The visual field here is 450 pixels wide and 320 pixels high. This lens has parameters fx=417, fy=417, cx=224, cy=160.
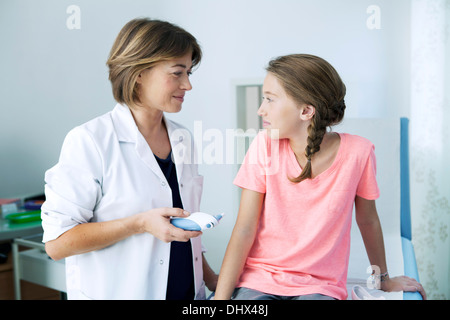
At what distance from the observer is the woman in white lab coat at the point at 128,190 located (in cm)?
70

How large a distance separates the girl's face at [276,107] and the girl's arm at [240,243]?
0.46 ft

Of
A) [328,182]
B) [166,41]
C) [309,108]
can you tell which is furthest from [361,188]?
[166,41]

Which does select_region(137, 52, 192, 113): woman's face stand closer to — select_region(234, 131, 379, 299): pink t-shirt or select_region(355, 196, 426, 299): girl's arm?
select_region(234, 131, 379, 299): pink t-shirt

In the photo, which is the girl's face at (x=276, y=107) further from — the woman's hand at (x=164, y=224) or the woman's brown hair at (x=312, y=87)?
the woman's hand at (x=164, y=224)

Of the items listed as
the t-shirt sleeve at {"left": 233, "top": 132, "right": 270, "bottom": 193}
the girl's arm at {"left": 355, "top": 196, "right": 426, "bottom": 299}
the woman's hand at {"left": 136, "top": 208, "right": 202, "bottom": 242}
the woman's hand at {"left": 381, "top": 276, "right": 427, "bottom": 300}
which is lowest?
the woman's hand at {"left": 381, "top": 276, "right": 427, "bottom": 300}

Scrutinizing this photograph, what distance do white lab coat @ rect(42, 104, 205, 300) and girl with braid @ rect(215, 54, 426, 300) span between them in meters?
0.15

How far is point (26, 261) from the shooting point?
1329 millimetres

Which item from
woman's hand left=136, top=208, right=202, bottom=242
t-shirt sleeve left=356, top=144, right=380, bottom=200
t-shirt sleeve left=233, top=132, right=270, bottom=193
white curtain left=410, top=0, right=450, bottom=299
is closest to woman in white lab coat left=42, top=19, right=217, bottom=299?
woman's hand left=136, top=208, right=202, bottom=242

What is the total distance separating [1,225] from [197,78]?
77 cm

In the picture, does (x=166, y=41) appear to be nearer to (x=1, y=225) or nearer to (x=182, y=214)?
(x=182, y=214)

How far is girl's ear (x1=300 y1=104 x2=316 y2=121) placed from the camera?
2.45ft

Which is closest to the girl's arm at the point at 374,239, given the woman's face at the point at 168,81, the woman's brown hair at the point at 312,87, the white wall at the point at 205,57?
the woman's brown hair at the point at 312,87

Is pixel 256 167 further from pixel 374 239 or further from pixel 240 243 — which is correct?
pixel 374 239

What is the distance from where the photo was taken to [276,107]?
2.43 ft
